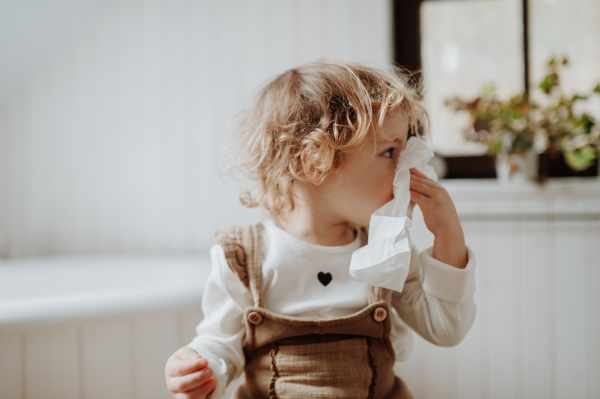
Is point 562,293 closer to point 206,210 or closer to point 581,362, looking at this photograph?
point 581,362

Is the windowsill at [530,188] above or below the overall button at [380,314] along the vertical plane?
above

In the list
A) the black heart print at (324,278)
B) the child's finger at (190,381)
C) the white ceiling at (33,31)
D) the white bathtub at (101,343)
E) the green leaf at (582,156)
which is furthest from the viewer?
the white ceiling at (33,31)

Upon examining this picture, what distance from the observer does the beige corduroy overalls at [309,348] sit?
0.56m

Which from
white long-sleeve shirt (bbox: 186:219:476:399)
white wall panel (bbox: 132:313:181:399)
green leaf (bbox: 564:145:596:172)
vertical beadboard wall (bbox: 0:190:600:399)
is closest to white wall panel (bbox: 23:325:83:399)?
white wall panel (bbox: 132:313:181:399)

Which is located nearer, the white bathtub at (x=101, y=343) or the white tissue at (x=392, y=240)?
the white tissue at (x=392, y=240)

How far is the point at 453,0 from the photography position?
1.31 m

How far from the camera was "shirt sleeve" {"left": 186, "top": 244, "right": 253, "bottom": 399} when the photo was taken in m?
0.58

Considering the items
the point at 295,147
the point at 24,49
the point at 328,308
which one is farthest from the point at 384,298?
the point at 24,49

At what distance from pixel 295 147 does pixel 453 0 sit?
1.05 metres

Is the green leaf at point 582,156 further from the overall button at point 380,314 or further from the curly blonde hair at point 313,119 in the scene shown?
the overall button at point 380,314

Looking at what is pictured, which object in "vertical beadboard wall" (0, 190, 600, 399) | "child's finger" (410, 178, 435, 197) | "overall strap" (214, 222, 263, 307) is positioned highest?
"child's finger" (410, 178, 435, 197)

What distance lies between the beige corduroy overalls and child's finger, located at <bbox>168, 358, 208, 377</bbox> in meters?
0.09

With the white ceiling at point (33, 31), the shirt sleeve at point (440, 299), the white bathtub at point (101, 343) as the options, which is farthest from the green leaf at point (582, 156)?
the white ceiling at point (33, 31)

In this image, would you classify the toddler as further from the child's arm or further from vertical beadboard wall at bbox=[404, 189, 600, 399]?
vertical beadboard wall at bbox=[404, 189, 600, 399]
